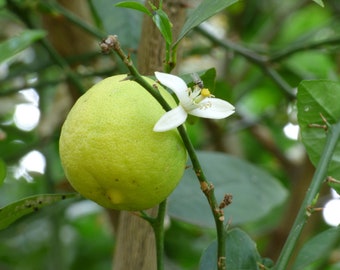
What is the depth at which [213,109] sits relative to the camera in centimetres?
59

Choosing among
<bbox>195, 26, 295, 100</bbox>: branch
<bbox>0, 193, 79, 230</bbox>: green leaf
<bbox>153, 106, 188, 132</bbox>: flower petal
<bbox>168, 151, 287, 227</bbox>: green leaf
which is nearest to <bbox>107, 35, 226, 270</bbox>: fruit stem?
<bbox>153, 106, 188, 132</bbox>: flower petal

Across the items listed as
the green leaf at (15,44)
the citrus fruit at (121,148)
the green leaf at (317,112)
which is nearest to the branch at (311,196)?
the green leaf at (317,112)

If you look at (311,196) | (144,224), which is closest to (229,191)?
(144,224)

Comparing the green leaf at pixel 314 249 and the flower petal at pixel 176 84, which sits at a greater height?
the flower petal at pixel 176 84

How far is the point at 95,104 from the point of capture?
21.7 inches

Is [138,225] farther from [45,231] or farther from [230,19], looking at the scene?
[230,19]

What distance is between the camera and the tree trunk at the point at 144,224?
799mm

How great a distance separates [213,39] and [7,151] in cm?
55

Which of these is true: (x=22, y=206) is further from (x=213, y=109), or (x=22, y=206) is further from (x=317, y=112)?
(x=317, y=112)

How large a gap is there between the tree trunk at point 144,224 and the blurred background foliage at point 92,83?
14cm

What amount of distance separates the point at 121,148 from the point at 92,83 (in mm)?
894

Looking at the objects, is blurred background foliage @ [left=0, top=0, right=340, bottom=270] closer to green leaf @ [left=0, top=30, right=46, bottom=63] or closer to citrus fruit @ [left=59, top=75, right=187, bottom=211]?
green leaf @ [left=0, top=30, right=46, bottom=63]

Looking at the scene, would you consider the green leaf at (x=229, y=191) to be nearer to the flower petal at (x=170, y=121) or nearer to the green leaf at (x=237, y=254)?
the green leaf at (x=237, y=254)

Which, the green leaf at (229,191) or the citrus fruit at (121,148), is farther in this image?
the green leaf at (229,191)
